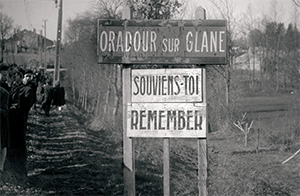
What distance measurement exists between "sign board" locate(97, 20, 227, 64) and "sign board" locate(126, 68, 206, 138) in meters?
0.18

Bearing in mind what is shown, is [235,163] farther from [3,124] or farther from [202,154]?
[3,124]

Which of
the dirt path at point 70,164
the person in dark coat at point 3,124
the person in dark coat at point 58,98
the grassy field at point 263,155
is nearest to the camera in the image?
the person in dark coat at point 3,124

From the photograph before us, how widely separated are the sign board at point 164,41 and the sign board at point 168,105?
0.57 feet

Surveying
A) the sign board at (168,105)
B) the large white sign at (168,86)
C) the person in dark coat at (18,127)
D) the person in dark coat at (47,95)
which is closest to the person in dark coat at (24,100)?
the person in dark coat at (18,127)

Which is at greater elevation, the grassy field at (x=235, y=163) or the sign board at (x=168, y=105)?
the sign board at (x=168, y=105)

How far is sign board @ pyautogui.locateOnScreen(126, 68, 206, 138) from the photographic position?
184 inches

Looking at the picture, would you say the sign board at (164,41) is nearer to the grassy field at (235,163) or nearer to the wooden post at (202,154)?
the wooden post at (202,154)

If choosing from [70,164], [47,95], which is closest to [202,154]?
[70,164]

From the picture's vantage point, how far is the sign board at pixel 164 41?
466cm

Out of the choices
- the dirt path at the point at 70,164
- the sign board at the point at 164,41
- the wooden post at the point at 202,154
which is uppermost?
the sign board at the point at 164,41

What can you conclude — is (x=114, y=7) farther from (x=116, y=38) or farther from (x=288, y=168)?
(x=116, y=38)

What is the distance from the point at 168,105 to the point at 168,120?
17 centimetres

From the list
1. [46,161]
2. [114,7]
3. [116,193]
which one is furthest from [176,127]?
[114,7]

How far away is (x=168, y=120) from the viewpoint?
4680mm
